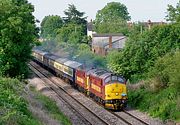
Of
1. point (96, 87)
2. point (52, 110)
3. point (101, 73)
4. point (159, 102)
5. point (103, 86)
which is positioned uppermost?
point (101, 73)

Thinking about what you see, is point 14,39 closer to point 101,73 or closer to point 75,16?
point 101,73

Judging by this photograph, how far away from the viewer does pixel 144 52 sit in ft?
136

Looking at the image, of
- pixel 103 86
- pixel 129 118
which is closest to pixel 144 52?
pixel 103 86

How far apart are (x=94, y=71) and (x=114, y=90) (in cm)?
504

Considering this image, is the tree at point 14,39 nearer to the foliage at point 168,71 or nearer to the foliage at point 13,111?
the foliage at point 168,71

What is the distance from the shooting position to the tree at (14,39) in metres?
39.9

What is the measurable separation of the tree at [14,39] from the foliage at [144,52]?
27.7ft

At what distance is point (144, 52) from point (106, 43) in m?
46.4

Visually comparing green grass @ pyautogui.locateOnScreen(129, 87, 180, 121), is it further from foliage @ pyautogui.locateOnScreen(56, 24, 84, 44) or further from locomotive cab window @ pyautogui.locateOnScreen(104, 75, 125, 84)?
foliage @ pyautogui.locateOnScreen(56, 24, 84, 44)

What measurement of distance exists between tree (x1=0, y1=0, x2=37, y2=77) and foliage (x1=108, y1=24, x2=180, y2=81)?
27.7 ft

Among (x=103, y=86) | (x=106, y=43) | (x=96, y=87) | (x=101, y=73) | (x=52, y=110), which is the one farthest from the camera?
(x=106, y=43)

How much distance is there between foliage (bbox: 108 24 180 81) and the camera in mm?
40625

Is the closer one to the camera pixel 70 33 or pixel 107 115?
pixel 107 115

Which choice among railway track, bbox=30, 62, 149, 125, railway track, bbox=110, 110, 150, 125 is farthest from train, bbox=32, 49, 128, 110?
railway track, bbox=110, 110, 150, 125
